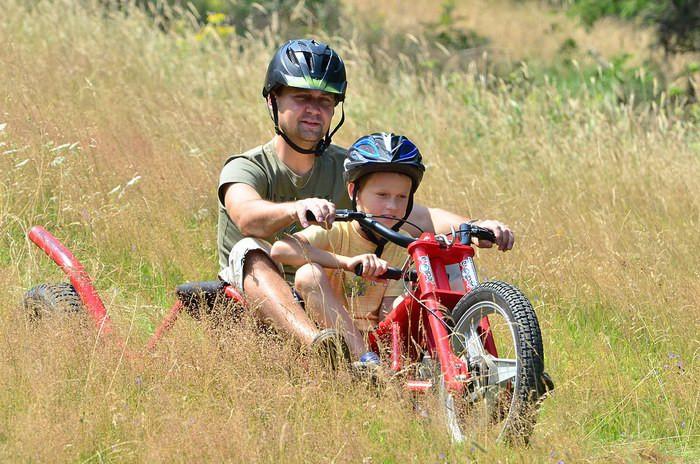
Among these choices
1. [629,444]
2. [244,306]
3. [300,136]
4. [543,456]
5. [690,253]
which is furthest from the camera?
[690,253]

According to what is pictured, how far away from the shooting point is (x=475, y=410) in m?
4.26

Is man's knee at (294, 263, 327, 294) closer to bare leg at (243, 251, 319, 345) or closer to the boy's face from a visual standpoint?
bare leg at (243, 251, 319, 345)

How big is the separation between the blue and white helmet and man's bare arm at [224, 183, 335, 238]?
10.4 inches

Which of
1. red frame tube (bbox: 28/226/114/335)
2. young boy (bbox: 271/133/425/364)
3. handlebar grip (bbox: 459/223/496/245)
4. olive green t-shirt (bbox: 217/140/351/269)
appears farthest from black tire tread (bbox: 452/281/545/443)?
red frame tube (bbox: 28/226/114/335)

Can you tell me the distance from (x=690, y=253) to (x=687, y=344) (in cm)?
111

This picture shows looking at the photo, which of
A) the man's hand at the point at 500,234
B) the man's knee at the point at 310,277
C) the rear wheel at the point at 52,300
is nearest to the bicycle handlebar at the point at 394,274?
the man's knee at the point at 310,277

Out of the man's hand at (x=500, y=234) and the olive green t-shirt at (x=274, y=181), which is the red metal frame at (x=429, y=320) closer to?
the man's hand at (x=500, y=234)

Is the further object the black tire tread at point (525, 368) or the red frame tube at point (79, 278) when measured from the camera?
the red frame tube at point (79, 278)

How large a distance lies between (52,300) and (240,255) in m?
1.05

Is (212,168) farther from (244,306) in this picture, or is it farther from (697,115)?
(697,115)

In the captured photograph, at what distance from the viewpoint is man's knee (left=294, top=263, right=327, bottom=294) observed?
4.74 metres

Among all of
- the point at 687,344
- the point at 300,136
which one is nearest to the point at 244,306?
the point at 300,136

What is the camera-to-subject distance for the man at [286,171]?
5.10 m

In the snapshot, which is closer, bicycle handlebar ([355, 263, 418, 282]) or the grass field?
the grass field
